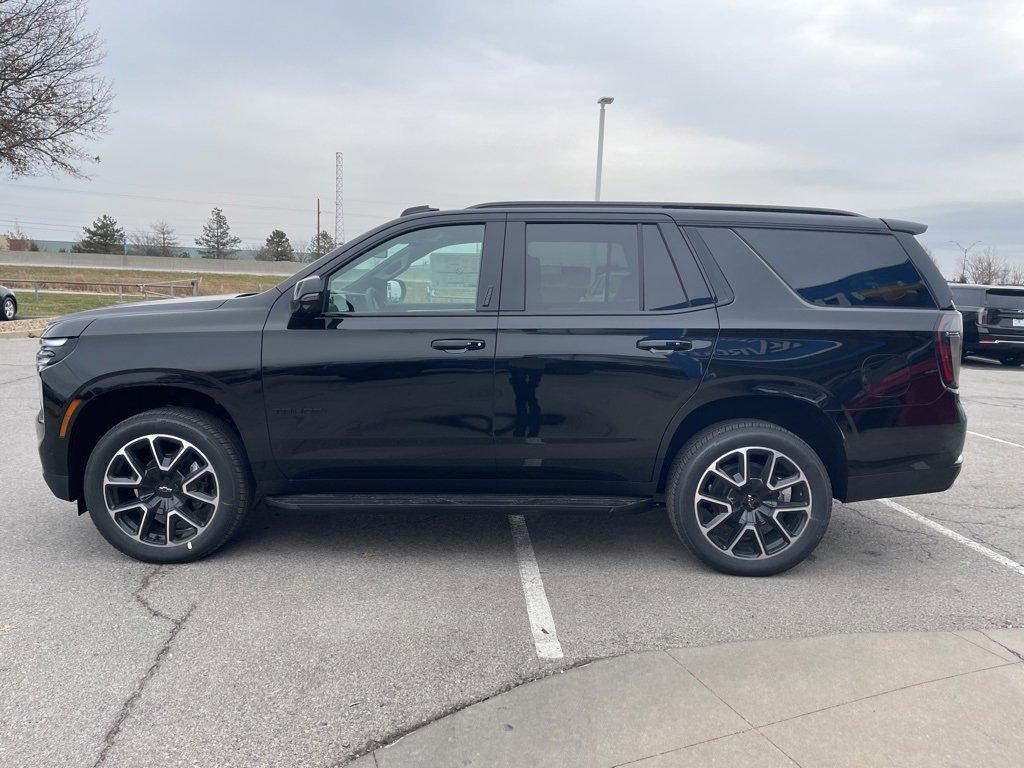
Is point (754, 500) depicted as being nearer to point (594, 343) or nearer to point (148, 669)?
point (594, 343)

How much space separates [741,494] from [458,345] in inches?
65.5

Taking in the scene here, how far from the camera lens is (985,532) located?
16.1ft

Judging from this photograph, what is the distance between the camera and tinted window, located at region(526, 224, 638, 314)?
4070 millimetres

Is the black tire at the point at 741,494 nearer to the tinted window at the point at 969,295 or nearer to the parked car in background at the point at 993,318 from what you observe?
the parked car in background at the point at 993,318

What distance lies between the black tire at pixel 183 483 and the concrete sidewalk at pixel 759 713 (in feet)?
6.35

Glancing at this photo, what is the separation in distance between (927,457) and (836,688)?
169cm

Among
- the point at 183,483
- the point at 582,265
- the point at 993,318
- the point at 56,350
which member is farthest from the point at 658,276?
the point at 993,318

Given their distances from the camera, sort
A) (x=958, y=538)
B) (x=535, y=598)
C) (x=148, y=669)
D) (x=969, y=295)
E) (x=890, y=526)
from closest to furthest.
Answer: (x=148, y=669) < (x=535, y=598) < (x=958, y=538) < (x=890, y=526) < (x=969, y=295)

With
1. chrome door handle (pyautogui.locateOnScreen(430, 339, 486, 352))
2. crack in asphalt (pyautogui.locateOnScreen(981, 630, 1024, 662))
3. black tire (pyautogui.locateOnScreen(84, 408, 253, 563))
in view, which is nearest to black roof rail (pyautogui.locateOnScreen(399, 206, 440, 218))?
chrome door handle (pyautogui.locateOnScreen(430, 339, 486, 352))

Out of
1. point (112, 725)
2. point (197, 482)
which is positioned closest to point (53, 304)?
point (197, 482)

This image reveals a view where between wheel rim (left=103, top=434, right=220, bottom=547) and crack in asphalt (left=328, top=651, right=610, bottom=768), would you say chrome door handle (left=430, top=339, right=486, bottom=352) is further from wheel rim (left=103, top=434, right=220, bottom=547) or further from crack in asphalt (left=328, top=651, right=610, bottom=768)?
crack in asphalt (left=328, top=651, right=610, bottom=768)

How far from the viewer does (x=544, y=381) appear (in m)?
3.96

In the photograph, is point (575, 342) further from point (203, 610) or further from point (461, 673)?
point (203, 610)

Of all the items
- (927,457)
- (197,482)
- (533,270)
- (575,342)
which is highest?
(533,270)
